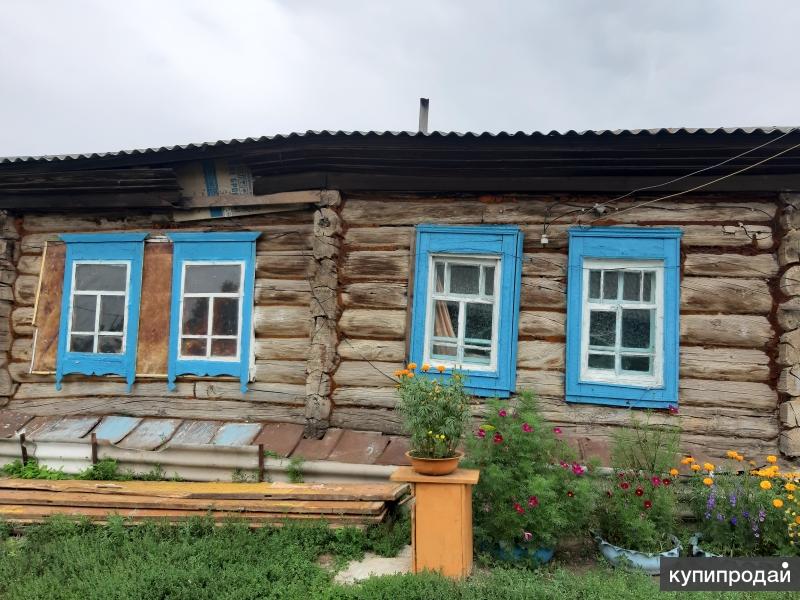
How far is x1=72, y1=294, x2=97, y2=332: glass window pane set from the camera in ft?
23.5

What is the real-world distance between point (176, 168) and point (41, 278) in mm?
2507

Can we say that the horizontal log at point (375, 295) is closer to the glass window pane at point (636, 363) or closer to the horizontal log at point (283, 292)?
the horizontal log at point (283, 292)

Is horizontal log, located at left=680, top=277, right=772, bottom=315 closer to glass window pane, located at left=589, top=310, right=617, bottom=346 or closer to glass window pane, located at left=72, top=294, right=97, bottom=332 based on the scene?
glass window pane, located at left=589, top=310, right=617, bottom=346

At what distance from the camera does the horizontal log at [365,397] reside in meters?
6.23

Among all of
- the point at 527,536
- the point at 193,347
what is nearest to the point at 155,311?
the point at 193,347

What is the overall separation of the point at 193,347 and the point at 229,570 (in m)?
3.46

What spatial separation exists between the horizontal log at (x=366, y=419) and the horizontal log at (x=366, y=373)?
297 mm

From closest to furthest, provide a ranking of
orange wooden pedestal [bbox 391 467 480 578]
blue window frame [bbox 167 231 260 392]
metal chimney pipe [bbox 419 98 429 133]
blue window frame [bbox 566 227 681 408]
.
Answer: orange wooden pedestal [bbox 391 467 480 578] < blue window frame [bbox 566 227 681 408] < blue window frame [bbox 167 231 260 392] < metal chimney pipe [bbox 419 98 429 133]

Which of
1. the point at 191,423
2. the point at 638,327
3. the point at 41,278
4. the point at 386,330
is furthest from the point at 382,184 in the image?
the point at 41,278

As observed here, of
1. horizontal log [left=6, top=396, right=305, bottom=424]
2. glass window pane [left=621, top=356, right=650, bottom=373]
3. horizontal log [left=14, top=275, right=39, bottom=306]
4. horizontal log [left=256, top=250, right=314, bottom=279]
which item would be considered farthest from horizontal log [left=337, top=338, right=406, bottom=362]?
horizontal log [left=14, top=275, right=39, bottom=306]

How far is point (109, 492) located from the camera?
553cm

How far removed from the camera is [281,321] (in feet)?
21.8

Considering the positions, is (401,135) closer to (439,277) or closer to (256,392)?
(439,277)

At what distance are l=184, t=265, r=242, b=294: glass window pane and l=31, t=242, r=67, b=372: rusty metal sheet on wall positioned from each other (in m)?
1.93
